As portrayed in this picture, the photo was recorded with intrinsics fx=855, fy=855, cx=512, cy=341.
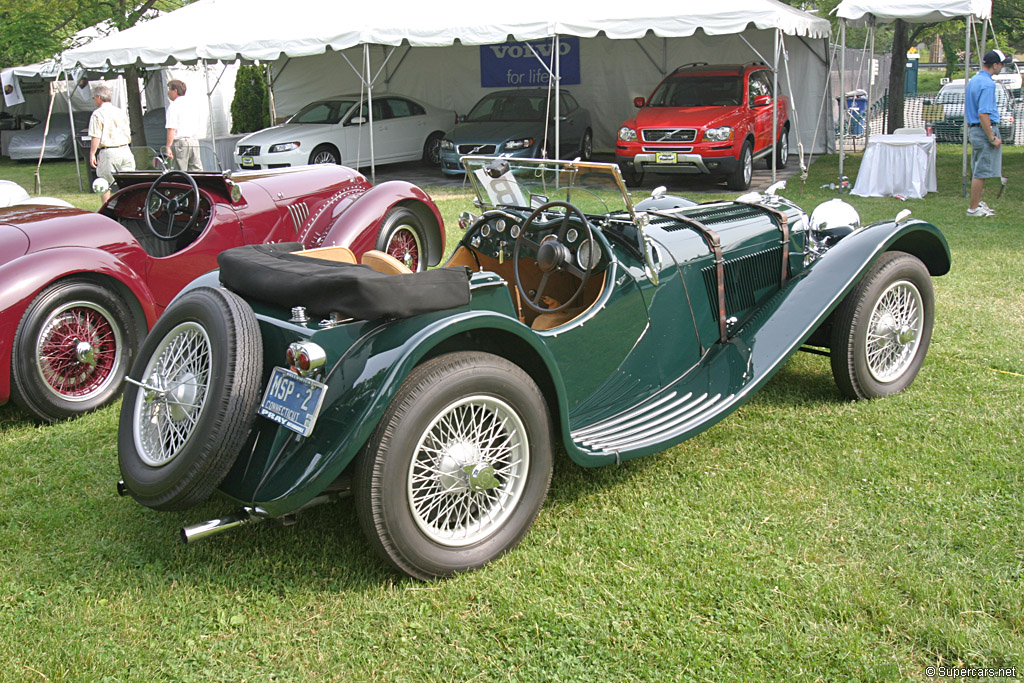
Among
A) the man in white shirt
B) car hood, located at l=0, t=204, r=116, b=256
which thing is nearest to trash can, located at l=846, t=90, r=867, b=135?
the man in white shirt

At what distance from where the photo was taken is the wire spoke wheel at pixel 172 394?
9.91ft

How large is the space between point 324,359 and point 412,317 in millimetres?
342

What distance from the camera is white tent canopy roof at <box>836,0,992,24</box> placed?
1104 cm

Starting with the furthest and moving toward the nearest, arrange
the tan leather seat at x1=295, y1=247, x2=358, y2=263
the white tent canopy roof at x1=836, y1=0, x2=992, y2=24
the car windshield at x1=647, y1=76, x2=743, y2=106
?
the car windshield at x1=647, y1=76, x2=743, y2=106, the white tent canopy roof at x1=836, y1=0, x2=992, y2=24, the tan leather seat at x1=295, y1=247, x2=358, y2=263

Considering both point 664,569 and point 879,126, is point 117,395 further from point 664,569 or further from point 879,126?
point 879,126

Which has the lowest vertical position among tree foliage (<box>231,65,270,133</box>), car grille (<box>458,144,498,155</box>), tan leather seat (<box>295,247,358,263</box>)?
tan leather seat (<box>295,247,358,263</box>)

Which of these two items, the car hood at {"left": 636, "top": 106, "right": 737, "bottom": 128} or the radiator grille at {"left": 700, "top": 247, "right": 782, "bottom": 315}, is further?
the car hood at {"left": 636, "top": 106, "right": 737, "bottom": 128}

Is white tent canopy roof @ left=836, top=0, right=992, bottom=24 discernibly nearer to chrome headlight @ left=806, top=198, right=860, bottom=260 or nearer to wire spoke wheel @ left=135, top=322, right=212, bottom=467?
chrome headlight @ left=806, top=198, right=860, bottom=260

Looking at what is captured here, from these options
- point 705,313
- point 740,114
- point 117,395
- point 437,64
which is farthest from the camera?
point 437,64

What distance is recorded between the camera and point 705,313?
Answer: 429cm

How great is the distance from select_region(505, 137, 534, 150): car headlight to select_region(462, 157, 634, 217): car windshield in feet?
35.2

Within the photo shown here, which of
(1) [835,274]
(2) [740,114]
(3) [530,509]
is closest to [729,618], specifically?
(3) [530,509]

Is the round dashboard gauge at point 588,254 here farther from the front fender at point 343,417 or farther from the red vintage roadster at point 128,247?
the red vintage roadster at point 128,247

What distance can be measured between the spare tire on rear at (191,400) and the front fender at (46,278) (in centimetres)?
163
